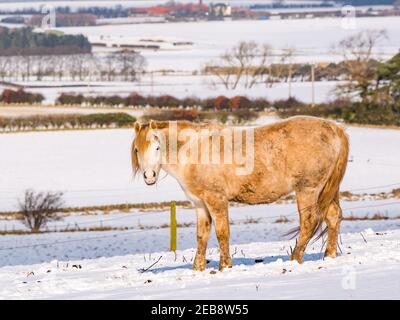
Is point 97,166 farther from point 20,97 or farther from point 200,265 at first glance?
point 20,97

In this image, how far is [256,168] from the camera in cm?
1134

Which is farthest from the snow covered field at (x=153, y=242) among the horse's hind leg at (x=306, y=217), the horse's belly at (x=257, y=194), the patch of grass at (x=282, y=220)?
the horse's belly at (x=257, y=194)

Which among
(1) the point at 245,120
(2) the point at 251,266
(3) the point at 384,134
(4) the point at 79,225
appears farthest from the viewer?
(1) the point at 245,120

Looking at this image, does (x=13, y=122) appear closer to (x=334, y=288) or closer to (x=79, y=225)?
(x=79, y=225)

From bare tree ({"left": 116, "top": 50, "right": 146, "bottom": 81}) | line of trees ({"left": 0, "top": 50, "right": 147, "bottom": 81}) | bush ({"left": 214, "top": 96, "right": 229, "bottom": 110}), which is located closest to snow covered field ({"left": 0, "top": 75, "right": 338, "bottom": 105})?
bare tree ({"left": 116, "top": 50, "right": 146, "bottom": 81})

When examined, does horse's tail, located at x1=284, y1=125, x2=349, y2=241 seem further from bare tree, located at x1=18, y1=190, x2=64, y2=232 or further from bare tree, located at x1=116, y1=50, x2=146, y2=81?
bare tree, located at x1=116, y1=50, x2=146, y2=81

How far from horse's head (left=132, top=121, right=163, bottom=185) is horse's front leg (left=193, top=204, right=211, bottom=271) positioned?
2.90 ft

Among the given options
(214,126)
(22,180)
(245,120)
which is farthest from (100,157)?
(214,126)

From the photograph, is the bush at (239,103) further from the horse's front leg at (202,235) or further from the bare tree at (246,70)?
the horse's front leg at (202,235)

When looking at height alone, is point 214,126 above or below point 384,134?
above

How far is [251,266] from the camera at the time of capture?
11.2 meters

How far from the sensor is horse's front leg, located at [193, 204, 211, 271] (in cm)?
1147

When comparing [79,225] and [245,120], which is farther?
[245,120]
